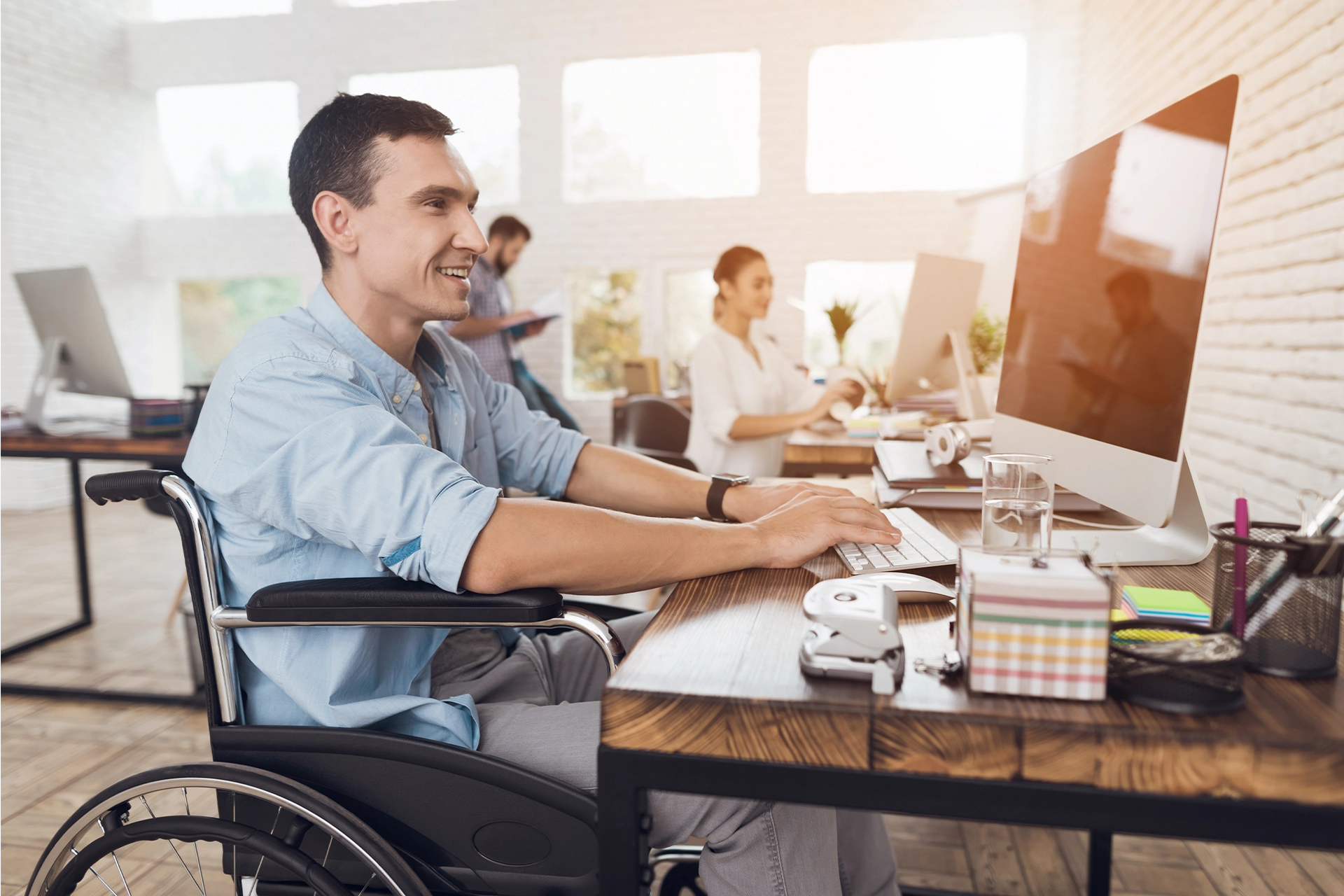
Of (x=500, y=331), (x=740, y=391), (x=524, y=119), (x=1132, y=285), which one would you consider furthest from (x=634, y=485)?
(x=524, y=119)

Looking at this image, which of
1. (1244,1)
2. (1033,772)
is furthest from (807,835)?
(1244,1)

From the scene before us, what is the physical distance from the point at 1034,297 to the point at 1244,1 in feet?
7.08

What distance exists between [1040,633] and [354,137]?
3.37 ft

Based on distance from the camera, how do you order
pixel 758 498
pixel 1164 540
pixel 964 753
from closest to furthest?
pixel 964 753 → pixel 1164 540 → pixel 758 498

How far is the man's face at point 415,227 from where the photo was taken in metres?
1.16

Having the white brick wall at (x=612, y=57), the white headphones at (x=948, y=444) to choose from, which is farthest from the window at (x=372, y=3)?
the white headphones at (x=948, y=444)

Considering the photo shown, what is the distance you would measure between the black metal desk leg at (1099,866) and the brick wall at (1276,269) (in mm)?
1027

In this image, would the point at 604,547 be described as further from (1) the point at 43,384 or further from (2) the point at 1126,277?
(1) the point at 43,384

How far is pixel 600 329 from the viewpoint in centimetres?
690

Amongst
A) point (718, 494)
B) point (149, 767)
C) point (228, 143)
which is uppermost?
point (228, 143)

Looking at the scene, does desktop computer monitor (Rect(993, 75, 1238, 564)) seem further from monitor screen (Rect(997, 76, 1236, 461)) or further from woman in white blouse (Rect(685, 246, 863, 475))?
woman in white blouse (Rect(685, 246, 863, 475))

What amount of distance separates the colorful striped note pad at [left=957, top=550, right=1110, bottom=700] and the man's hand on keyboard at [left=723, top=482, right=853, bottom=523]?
25.3 inches

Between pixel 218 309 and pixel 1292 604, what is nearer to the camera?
pixel 1292 604

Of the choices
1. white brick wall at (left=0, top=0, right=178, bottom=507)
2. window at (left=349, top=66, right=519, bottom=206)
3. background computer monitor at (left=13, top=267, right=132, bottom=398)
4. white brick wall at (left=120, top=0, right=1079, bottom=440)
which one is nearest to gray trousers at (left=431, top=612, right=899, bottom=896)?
background computer monitor at (left=13, top=267, right=132, bottom=398)
